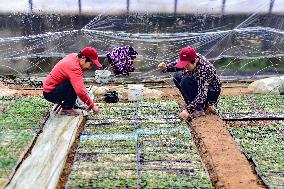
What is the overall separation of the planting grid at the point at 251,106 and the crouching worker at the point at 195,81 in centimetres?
42

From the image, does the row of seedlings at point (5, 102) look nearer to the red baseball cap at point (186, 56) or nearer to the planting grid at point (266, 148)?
the red baseball cap at point (186, 56)

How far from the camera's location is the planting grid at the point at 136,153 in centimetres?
435

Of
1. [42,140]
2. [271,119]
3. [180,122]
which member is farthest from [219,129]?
[42,140]

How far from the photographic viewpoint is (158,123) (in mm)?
5848

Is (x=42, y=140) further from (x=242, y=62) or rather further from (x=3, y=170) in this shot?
(x=242, y=62)

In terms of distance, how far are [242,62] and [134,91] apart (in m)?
3.29

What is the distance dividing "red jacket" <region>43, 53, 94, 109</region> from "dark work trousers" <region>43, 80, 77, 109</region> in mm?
64

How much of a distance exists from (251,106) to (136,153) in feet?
8.87

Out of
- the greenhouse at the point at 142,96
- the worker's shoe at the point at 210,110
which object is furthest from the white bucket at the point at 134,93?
the worker's shoe at the point at 210,110

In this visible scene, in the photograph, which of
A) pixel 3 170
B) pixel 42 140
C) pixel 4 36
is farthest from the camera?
pixel 4 36

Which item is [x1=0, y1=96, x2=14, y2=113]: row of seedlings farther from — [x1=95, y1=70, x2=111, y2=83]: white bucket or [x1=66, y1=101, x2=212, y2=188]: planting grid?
[x1=95, y1=70, x2=111, y2=83]: white bucket

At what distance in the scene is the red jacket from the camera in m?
5.32

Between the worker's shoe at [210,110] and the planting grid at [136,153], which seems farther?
the worker's shoe at [210,110]

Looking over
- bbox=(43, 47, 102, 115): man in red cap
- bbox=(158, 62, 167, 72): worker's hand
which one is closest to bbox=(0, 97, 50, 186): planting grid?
bbox=(43, 47, 102, 115): man in red cap
